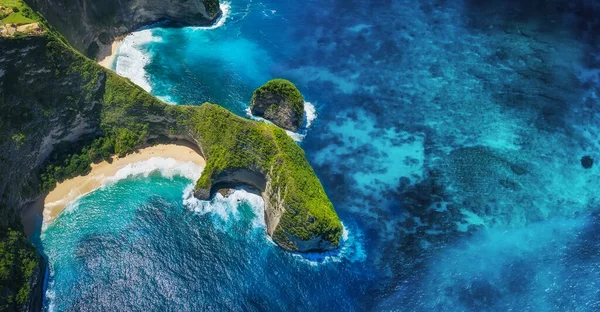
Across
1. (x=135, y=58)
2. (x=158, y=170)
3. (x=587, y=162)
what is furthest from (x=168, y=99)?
(x=587, y=162)

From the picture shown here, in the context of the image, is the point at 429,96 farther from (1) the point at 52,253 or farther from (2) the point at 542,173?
(1) the point at 52,253

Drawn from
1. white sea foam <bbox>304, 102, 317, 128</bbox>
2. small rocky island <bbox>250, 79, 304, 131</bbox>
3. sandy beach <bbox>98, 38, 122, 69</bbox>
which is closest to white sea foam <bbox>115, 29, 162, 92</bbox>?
sandy beach <bbox>98, 38, 122, 69</bbox>

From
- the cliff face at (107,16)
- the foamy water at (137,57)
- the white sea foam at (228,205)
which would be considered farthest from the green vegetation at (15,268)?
the cliff face at (107,16)

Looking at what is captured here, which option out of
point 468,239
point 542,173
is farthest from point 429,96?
point 468,239

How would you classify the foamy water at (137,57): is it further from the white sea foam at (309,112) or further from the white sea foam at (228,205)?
the white sea foam at (309,112)

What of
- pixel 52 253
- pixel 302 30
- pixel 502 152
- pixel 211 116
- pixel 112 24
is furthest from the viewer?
pixel 302 30

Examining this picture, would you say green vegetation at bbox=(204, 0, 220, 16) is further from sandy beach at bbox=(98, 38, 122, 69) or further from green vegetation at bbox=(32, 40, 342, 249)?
green vegetation at bbox=(32, 40, 342, 249)

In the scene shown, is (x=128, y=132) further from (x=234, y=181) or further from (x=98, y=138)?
(x=234, y=181)
